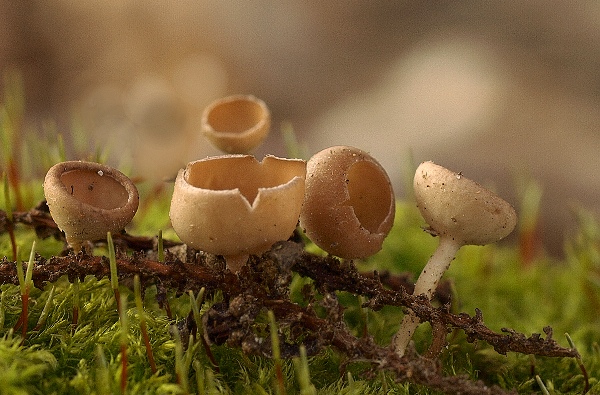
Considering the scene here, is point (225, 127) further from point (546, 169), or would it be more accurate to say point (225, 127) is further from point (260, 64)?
point (260, 64)

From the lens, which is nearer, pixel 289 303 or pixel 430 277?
pixel 289 303

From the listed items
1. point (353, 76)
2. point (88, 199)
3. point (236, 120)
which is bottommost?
point (353, 76)

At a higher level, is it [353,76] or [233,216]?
[233,216]

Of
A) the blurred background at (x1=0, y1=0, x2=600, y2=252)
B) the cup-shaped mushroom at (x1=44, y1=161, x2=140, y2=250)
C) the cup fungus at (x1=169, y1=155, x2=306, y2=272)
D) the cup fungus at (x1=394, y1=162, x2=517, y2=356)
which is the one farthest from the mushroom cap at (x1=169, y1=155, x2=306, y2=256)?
the blurred background at (x1=0, y1=0, x2=600, y2=252)

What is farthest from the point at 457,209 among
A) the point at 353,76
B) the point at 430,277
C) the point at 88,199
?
the point at 353,76

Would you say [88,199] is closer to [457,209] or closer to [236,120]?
[236,120]

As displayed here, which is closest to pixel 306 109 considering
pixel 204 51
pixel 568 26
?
pixel 204 51

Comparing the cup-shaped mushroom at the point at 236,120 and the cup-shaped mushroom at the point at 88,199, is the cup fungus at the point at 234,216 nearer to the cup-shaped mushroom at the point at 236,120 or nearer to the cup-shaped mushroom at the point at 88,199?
the cup-shaped mushroom at the point at 88,199
